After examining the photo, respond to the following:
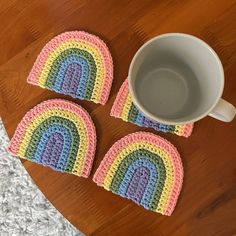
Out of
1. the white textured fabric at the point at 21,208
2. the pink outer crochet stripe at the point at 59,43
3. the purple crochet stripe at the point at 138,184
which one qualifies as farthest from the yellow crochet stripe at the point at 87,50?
the white textured fabric at the point at 21,208

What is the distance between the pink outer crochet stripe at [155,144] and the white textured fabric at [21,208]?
0.46m

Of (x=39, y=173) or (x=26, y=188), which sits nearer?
(x=39, y=173)

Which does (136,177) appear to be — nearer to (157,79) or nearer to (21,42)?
(157,79)

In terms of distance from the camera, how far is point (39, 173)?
62 cm

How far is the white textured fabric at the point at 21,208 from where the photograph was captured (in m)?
1.04

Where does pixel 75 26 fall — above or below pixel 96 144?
above

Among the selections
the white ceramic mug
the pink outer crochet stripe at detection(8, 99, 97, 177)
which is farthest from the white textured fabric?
the white ceramic mug

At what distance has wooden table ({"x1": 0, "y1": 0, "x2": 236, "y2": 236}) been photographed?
0.62 metres

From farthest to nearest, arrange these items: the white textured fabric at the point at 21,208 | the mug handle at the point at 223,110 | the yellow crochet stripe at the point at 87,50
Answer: the white textured fabric at the point at 21,208, the yellow crochet stripe at the point at 87,50, the mug handle at the point at 223,110

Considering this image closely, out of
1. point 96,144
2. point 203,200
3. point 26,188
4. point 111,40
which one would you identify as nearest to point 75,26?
point 111,40

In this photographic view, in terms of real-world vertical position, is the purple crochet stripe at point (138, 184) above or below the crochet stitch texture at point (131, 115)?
below

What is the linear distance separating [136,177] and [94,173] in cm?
6

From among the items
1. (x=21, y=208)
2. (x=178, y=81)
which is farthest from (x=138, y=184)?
(x=21, y=208)

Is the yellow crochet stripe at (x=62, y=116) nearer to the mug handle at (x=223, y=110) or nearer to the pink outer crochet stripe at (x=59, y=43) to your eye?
the pink outer crochet stripe at (x=59, y=43)
